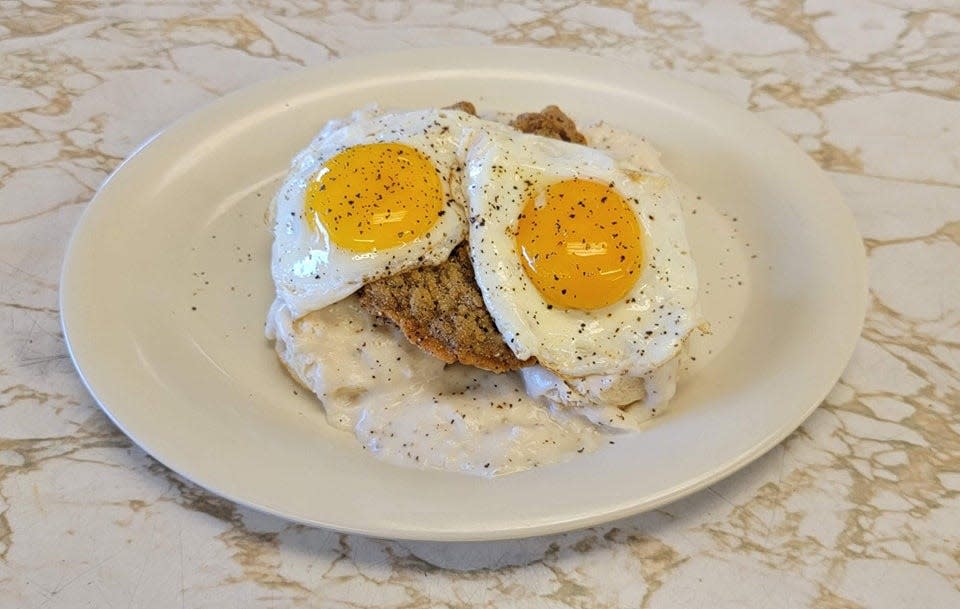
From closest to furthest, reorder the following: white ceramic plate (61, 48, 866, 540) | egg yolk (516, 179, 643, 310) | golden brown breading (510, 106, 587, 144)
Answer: white ceramic plate (61, 48, 866, 540), egg yolk (516, 179, 643, 310), golden brown breading (510, 106, 587, 144)

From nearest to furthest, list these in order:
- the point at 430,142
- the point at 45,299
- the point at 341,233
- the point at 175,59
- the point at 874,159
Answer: the point at 341,233 < the point at 430,142 < the point at 45,299 < the point at 874,159 < the point at 175,59

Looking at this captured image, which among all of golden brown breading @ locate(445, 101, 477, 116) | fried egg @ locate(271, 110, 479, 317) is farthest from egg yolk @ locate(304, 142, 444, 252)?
golden brown breading @ locate(445, 101, 477, 116)

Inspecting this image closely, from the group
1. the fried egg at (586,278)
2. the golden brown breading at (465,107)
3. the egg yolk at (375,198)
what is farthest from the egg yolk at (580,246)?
the golden brown breading at (465,107)

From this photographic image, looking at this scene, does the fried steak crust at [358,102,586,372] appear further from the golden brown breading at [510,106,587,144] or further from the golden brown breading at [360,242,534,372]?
the golden brown breading at [510,106,587,144]

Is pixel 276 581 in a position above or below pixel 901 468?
below

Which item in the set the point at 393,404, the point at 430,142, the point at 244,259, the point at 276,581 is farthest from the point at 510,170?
the point at 276,581

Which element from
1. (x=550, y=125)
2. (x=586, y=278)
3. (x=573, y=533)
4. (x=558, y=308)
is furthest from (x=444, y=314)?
(x=550, y=125)

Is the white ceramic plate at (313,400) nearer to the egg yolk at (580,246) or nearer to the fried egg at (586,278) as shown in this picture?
the fried egg at (586,278)

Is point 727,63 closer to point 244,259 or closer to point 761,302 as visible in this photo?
point 761,302
